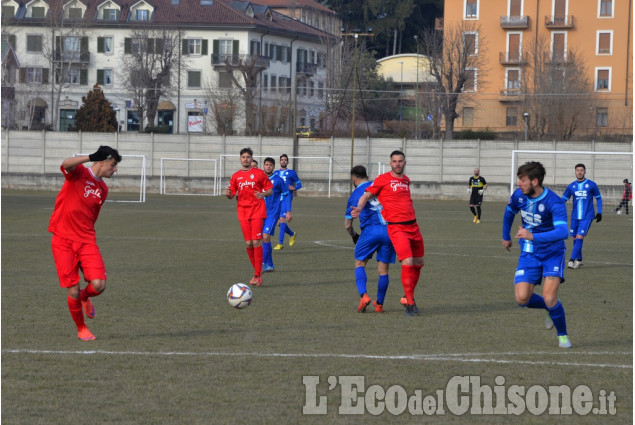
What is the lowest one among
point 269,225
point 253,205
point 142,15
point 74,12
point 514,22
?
point 269,225

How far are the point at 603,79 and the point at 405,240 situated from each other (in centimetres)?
6902

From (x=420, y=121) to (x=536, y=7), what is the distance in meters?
20.9

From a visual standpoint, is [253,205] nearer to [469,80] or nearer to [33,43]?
[469,80]

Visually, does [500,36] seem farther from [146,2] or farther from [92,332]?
[92,332]

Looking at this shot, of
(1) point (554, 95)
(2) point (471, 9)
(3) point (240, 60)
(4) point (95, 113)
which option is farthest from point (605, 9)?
(4) point (95, 113)

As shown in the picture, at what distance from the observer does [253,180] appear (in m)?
13.9

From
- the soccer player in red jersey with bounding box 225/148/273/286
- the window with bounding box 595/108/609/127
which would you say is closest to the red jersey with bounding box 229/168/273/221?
the soccer player in red jersey with bounding box 225/148/273/286

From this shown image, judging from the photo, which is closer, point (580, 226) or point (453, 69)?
point (580, 226)

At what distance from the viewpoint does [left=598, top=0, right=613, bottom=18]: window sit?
246 ft

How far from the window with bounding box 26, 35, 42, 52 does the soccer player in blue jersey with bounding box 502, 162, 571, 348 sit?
7483 cm

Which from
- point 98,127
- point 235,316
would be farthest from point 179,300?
point 98,127

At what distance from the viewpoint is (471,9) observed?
251ft

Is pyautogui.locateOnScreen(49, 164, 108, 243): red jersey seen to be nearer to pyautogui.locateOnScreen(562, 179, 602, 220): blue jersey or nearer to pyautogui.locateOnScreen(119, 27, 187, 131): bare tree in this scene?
pyautogui.locateOnScreen(562, 179, 602, 220): blue jersey

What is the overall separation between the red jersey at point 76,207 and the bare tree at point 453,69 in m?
49.5
